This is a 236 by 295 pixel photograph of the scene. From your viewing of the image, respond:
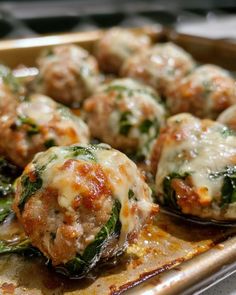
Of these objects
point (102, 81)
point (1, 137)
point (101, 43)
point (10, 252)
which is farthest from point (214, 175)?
point (101, 43)

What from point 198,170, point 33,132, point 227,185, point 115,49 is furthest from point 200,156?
point 115,49

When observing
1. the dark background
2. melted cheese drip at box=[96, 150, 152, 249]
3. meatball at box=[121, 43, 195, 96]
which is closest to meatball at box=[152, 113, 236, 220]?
melted cheese drip at box=[96, 150, 152, 249]

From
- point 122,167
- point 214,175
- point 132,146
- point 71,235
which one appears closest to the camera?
point 71,235

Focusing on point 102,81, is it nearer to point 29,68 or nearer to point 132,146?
point 29,68

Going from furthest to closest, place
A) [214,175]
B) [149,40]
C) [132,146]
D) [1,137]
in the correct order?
1. [149,40]
2. [132,146]
3. [1,137]
4. [214,175]

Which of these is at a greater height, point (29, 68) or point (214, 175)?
point (214, 175)

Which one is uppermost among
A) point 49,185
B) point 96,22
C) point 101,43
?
point 49,185

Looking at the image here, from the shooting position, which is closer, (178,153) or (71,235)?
(71,235)
